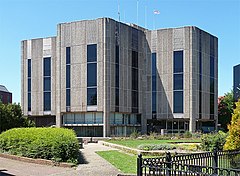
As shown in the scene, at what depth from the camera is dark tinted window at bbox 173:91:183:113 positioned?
60094 mm

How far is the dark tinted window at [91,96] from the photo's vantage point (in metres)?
54.9

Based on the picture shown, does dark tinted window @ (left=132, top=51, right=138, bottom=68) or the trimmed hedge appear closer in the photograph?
the trimmed hedge

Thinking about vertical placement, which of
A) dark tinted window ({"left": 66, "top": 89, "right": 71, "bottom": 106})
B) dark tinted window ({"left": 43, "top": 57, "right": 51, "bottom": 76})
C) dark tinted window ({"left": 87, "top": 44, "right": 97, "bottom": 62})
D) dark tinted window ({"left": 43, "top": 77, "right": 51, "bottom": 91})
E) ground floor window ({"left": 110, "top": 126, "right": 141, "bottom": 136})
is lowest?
ground floor window ({"left": 110, "top": 126, "right": 141, "bottom": 136})

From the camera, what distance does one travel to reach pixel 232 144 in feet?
51.5

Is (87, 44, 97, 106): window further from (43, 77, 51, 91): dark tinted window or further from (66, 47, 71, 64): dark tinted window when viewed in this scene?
(43, 77, 51, 91): dark tinted window

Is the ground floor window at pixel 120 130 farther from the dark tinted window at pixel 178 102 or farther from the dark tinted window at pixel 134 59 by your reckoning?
the dark tinted window at pixel 134 59

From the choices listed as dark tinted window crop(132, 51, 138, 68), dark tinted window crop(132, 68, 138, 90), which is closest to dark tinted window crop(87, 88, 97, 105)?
dark tinted window crop(132, 68, 138, 90)

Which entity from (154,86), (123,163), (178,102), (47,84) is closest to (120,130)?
(154,86)

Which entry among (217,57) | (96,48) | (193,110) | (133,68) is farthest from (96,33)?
(217,57)

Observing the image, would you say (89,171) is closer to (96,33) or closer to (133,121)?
(96,33)

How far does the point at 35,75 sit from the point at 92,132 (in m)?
14.6

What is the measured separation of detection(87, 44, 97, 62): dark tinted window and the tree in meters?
32.4

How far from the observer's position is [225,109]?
77.1m

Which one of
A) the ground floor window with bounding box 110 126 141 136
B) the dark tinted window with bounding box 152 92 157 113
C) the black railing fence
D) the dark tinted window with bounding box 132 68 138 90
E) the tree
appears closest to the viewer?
the black railing fence
